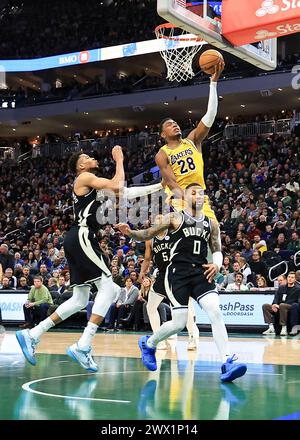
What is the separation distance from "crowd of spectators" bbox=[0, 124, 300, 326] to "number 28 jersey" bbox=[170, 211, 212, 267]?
930 cm

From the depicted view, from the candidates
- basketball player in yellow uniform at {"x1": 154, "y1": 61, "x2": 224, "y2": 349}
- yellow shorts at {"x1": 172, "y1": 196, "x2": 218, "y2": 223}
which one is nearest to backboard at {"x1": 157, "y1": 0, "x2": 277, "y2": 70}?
basketball player in yellow uniform at {"x1": 154, "y1": 61, "x2": 224, "y2": 349}

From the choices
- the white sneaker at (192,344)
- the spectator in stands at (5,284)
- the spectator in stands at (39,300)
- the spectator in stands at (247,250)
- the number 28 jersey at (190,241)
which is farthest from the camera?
the spectator in stands at (5,284)

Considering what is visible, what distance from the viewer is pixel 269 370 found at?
8.37 metres

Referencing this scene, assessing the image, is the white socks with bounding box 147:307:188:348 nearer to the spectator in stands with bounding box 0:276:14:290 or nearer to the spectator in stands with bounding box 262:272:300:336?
the spectator in stands with bounding box 262:272:300:336

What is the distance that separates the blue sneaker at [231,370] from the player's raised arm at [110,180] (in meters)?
2.19

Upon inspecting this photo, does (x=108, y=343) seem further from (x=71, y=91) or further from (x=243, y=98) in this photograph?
(x=71, y=91)

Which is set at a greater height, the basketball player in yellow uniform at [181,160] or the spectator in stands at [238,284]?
the basketball player in yellow uniform at [181,160]

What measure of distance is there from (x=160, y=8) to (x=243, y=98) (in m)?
23.8

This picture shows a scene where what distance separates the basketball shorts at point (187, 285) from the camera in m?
Result: 7.30

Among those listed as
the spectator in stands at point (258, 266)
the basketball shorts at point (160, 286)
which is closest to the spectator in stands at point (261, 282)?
the spectator in stands at point (258, 266)

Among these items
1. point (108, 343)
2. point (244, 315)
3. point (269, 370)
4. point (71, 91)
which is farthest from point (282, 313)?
point (71, 91)

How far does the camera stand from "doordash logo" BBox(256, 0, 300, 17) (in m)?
9.41

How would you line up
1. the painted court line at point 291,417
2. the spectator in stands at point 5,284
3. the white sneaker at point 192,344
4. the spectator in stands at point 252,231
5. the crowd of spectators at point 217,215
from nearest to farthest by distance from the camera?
the painted court line at point 291,417 < the white sneaker at point 192,344 < the crowd of spectators at point 217,215 < the spectator in stands at point 5,284 < the spectator in stands at point 252,231

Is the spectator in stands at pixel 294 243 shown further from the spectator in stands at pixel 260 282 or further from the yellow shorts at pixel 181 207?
the yellow shorts at pixel 181 207
